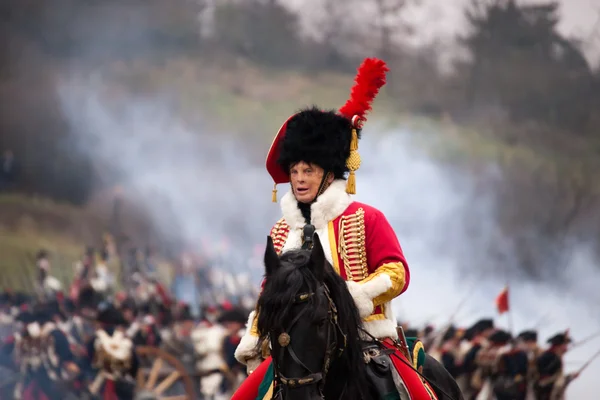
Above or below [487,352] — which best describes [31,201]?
above

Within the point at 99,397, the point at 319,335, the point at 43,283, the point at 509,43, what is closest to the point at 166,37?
the point at 43,283

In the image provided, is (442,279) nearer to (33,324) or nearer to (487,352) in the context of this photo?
(487,352)

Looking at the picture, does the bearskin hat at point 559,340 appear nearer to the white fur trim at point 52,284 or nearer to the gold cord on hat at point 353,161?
the white fur trim at point 52,284

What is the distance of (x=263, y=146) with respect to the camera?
770 inches

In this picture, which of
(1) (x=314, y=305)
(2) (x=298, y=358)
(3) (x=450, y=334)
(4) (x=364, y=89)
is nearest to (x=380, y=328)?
(1) (x=314, y=305)

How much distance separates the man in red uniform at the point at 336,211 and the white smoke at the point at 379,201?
37.9ft

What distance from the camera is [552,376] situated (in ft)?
52.5

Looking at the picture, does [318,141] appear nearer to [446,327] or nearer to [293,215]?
[293,215]

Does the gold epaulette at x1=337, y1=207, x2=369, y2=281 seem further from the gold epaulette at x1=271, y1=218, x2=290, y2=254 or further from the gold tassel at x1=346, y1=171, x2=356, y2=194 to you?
the gold epaulette at x1=271, y1=218, x2=290, y2=254

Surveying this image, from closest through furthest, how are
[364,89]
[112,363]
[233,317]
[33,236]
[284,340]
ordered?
[284,340], [364,89], [112,363], [233,317], [33,236]

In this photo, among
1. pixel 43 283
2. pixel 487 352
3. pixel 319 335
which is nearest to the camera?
pixel 319 335

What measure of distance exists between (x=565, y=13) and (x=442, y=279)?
18.3 ft

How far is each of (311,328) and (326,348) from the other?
136 millimetres

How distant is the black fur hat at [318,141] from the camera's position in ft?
19.1
